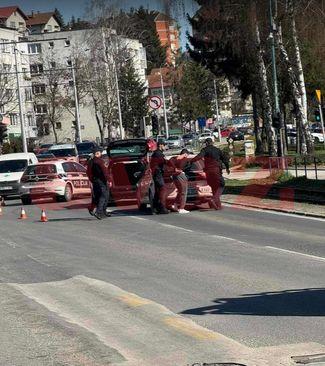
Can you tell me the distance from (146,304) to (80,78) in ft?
270

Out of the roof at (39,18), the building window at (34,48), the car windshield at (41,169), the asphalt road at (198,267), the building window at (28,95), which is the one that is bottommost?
the asphalt road at (198,267)

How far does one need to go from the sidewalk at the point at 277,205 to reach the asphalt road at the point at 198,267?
2.78 feet

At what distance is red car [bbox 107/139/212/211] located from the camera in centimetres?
2439

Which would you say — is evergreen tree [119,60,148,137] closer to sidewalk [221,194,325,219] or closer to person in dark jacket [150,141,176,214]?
sidewalk [221,194,325,219]

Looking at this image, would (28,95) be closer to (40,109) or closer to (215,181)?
(40,109)

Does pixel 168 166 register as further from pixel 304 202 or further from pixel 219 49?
pixel 219 49

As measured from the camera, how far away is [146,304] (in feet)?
34.9

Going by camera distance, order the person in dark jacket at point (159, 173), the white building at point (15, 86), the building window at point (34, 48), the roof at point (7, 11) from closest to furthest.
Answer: the person in dark jacket at point (159, 173) < the white building at point (15, 86) < the building window at point (34, 48) < the roof at point (7, 11)

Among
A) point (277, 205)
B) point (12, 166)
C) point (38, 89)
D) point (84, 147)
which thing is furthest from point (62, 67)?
point (277, 205)

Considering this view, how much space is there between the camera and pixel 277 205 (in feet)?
84.5

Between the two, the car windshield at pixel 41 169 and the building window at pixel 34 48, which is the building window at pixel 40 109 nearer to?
the building window at pixel 34 48

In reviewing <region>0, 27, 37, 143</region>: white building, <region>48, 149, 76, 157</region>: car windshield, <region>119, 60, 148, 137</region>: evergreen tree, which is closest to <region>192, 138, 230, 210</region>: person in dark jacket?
<region>48, 149, 76, 157</region>: car windshield

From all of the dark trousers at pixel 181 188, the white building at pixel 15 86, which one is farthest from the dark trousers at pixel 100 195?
the white building at pixel 15 86

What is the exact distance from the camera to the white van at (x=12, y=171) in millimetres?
35531
